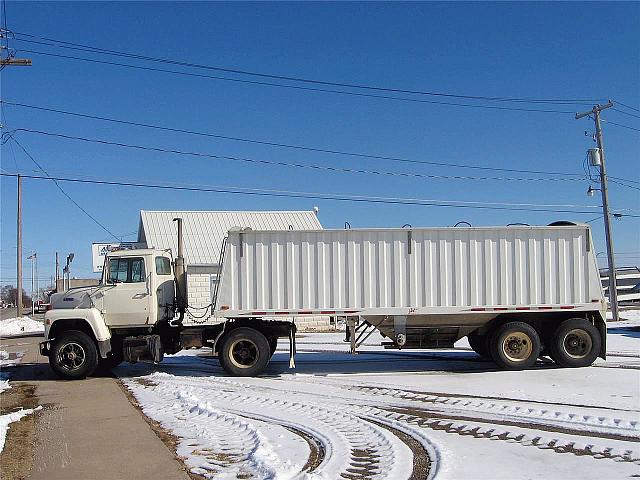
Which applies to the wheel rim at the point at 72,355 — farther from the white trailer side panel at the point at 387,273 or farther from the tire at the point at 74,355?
the white trailer side panel at the point at 387,273

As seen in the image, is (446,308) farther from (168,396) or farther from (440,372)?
(168,396)

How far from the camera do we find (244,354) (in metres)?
14.0

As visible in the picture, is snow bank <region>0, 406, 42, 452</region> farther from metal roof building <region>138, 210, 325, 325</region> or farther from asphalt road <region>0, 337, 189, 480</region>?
metal roof building <region>138, 210, 325, 325</region>

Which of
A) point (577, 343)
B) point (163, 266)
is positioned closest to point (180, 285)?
point (163, 266)

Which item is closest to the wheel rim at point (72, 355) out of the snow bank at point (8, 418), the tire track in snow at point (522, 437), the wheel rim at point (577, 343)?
the snow bank at point (8, 418)

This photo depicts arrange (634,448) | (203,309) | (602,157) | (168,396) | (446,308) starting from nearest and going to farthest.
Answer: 1. (634,448)
2. (168,396)
3. (446,308)
4. (203,309)
5. (602,157)

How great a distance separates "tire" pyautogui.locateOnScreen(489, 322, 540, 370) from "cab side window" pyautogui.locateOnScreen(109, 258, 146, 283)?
25.6 feet

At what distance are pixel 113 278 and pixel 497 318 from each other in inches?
332

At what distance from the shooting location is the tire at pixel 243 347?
543 inches

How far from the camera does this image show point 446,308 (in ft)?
44.8

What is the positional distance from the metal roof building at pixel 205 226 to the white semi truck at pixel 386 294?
15.7 meters

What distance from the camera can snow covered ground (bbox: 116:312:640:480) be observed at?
6.75 m

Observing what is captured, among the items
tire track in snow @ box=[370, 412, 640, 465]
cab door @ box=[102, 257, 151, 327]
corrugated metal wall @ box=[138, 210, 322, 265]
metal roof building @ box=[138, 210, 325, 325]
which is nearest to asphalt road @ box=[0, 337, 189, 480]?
cab door @ box=[102, 257, 151, 327]

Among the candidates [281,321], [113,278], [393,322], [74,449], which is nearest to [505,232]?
[393,322]
